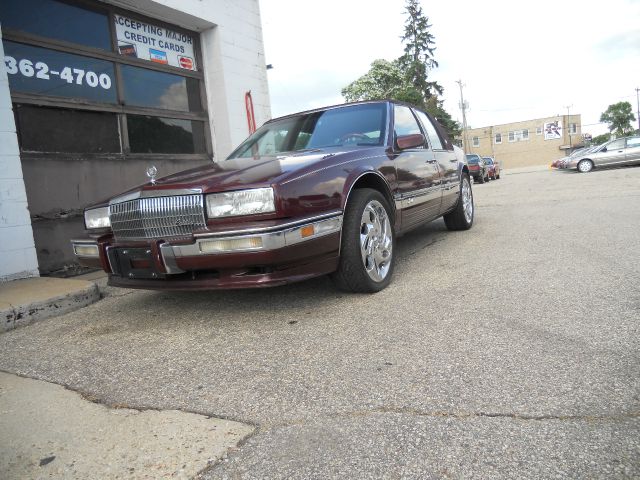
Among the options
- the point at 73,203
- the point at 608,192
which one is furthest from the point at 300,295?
the point at 608,192

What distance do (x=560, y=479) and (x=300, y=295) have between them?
7.75ft

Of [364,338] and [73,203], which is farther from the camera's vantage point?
[73,203]

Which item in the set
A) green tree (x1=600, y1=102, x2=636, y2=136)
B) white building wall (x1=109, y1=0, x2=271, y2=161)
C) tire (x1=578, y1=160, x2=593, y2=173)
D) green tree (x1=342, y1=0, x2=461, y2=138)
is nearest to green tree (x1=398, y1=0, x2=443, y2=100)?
green tree (x1=342, y1=0, x2=461, y2=138)

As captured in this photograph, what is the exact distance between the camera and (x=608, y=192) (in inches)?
368

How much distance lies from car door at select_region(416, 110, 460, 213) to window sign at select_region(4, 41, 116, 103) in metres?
4.21

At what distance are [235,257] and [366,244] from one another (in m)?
1.09

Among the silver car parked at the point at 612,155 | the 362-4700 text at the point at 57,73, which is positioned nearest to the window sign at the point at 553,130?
the silver car parked at the point at 612,155

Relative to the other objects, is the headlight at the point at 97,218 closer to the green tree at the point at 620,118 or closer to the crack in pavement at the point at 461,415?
the crack in pavement at the point at 461,415

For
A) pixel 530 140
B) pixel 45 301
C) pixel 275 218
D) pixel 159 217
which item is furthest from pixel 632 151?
pixel 530 140

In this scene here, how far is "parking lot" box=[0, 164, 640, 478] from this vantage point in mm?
1594

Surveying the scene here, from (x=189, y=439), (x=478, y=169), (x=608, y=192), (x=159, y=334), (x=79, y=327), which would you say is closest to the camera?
(x=189, y=439)

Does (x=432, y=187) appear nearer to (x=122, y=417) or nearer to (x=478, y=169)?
(x=122, y=417)

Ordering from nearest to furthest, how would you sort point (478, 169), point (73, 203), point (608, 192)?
point (73, 203) < point (608, 192) < point (478, 169)

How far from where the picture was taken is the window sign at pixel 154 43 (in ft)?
21.9
